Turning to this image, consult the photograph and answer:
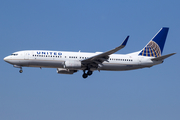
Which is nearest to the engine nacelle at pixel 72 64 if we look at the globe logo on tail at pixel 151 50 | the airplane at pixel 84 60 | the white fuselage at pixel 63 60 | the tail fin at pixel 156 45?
the airplane at pixel 84 60

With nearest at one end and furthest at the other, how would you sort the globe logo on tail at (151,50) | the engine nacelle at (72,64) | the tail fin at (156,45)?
the engine nacelle at (72,64), the globe logo on tail at (151,50), the tail fin at (156,45)

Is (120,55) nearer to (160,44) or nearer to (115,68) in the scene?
(115,68)

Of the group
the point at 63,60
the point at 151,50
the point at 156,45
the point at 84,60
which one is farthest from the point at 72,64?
the point at 156,45

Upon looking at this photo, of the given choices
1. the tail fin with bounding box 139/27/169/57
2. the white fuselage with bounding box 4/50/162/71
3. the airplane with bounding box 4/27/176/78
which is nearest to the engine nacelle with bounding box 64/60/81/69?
the airplane with bounding box 4/27/176/78

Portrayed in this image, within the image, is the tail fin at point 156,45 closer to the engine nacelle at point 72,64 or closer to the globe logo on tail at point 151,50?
the globe logo on tail at point 151,50

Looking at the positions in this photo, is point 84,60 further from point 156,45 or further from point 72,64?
point 156,45

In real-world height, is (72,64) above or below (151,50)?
below

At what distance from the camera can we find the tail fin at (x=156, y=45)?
2278 inches

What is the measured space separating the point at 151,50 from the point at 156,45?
170 cm

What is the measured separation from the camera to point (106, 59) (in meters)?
52.0

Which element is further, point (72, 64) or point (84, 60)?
point (84, 60)

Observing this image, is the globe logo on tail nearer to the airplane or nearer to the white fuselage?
the airplane

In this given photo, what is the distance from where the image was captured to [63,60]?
5203 cm

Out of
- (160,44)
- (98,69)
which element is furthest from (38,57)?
(160,44)
